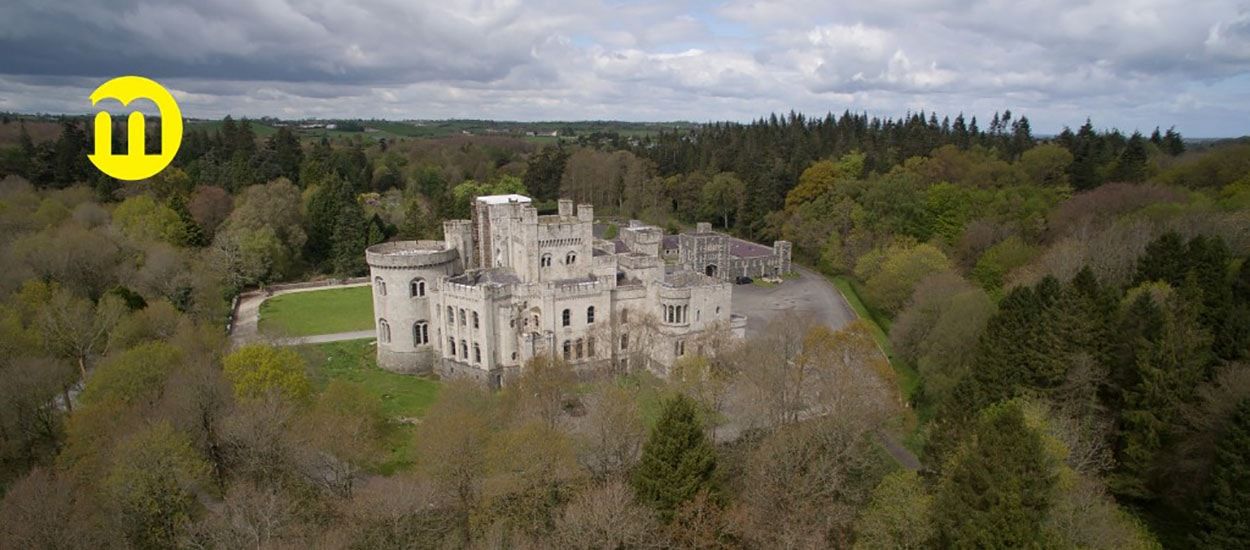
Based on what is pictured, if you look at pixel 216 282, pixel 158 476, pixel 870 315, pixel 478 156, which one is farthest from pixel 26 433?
pixel 478 156

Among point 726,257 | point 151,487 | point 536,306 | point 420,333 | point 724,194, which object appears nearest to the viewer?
point 151,487

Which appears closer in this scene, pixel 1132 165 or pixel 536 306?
pixel 536 306

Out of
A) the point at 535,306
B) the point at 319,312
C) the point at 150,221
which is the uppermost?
the point at 150,221

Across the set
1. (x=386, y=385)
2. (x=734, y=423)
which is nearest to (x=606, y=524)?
(x=734, y=423)

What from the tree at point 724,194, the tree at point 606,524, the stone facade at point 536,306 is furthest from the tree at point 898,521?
the tree at point 724,194

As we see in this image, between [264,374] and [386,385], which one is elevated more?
[264,374]

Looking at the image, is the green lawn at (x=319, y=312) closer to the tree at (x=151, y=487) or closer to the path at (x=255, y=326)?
the path at (x=255, y=326)

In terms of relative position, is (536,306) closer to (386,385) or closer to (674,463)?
(386,385)
